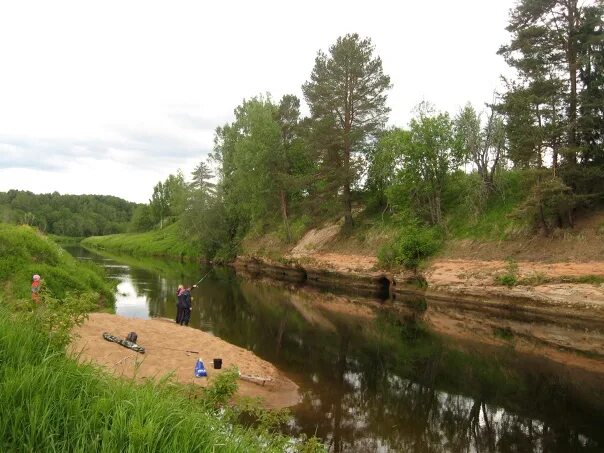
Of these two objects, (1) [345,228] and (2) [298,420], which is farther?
(1) [345,228]

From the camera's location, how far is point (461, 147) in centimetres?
3538

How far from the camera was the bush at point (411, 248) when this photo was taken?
32719mm

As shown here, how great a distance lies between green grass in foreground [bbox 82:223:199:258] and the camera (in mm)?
73812

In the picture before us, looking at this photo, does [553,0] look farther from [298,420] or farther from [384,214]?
[298,420]

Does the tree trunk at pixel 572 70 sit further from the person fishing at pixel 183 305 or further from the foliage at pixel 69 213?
the foliage at pixel 69 213

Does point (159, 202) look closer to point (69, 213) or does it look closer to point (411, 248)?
point (69, 213)

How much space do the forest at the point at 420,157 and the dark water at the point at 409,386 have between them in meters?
11.9

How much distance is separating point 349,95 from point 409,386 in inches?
1234

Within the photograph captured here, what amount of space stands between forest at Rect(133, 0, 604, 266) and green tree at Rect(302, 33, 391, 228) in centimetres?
10

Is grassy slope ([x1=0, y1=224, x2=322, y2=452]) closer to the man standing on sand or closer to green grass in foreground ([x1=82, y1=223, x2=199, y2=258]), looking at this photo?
the man standing on sand

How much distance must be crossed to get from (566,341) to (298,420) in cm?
1317

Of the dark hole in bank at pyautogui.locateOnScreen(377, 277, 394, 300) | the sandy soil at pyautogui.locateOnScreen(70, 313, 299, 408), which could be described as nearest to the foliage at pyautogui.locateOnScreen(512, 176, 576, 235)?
the dark hole in bank at pyautogui.locateOnScreen(377, 277, 394, 300)

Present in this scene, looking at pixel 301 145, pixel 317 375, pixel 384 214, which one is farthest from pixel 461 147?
pixel 317 375

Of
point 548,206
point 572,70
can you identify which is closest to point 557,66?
point 572,70
